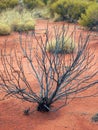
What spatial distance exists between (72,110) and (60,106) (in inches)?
11.6

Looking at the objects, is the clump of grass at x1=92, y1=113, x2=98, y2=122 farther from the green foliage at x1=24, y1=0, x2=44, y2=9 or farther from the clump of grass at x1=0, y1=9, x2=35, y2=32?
the green foliage at x1=24, y1=0, x2=44, y2=9

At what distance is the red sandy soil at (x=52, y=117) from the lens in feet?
20.8

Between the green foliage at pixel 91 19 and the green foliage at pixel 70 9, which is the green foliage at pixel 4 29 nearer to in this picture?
the green foliage at pixel 91 19

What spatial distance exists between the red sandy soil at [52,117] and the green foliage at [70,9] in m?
13.2

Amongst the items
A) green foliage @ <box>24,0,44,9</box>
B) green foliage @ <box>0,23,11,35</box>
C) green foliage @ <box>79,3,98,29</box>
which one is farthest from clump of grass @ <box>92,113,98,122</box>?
green foliage @ <box>24,0,44,9</box>

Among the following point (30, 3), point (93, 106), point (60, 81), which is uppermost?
point (60, 81)

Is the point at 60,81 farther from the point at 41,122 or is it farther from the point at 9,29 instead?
the point at 9,29

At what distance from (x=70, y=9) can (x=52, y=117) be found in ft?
47.7

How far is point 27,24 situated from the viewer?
16984 millimetres

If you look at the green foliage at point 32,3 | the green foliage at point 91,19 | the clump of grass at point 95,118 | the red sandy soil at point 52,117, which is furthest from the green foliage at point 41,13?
the clump of grass at point 95,118

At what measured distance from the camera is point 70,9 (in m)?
20.6

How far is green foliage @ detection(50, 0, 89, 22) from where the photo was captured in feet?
66.6

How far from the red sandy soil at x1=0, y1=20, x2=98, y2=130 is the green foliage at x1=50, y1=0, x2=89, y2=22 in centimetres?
1321

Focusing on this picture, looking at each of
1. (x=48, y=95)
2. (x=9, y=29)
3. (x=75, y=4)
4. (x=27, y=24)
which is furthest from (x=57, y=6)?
(x=48, y=95)
